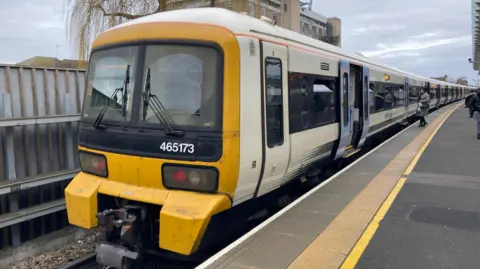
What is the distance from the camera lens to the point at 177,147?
4297 millimetres

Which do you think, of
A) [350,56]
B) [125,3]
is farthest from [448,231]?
[125,3]

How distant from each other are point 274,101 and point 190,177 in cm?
149

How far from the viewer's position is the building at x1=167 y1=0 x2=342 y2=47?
646 inches

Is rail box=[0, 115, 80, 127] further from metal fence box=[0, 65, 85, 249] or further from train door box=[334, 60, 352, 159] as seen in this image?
train door box=[334, 60, 352, 159]

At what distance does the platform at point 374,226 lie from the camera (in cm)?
392

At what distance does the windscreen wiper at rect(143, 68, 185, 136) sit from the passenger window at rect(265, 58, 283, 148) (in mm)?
1164

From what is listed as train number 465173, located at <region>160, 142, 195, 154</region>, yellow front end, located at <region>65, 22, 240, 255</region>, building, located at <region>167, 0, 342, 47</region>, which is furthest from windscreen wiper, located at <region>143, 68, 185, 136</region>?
building, located at <region>167, 0, 342, 47</region>

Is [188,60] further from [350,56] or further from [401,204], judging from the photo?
[350,56]

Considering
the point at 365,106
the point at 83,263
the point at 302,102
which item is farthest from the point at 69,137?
the point at 365,106

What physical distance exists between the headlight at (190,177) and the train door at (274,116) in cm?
80

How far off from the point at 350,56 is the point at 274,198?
425 cm

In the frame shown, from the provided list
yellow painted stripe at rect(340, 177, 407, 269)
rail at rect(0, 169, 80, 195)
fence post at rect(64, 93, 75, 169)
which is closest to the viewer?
yellow painted stripe at rect(340, 177, 407, 269)

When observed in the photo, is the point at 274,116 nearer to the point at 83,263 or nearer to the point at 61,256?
the point at 83,263

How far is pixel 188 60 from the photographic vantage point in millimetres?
4395
